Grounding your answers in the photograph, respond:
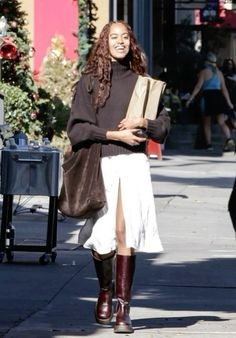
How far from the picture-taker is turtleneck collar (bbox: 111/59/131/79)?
25.6 feet

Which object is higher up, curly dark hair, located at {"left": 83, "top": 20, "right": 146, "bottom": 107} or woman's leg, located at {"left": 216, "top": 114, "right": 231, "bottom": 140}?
woman's leg, located at {"left": 216, "top": 114, "right": 231, "bottom": 140}

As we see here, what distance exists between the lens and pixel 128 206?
7.64 m

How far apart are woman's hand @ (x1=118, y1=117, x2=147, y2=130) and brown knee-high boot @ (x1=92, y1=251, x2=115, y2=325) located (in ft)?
2.59

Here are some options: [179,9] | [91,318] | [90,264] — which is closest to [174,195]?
[90,264]

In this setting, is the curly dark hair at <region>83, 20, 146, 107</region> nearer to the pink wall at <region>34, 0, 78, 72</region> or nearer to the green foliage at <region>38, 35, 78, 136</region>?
the green foliage at <region>38, 35, 78, 136</region>

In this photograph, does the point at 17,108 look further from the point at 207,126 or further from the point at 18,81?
the point at 207,126

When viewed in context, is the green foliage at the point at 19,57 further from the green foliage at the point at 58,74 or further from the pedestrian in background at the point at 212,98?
the pedestrian in background at the point at 212,98

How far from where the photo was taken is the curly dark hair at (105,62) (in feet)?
25.3

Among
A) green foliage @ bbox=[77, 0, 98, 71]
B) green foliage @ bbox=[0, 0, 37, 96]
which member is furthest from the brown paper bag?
green foliage @ bbox=[77, 0, 98, 71]

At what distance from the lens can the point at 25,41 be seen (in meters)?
16.7

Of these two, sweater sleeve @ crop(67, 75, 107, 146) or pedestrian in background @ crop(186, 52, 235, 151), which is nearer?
sweater sleeve @ crop(67, 75, 107, 146)

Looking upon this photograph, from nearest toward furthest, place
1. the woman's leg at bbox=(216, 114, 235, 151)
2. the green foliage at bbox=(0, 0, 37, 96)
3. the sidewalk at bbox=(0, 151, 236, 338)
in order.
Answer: the sidewalk at bbox=(0, 151, 236, 338), the green foliage at bbox=(0, 0, 37, 96), the woman's leg at bbox=(216, 114, 235, 151)

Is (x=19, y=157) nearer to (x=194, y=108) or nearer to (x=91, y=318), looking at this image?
(x=91, y=318)

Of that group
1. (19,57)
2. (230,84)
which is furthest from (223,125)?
(19,57)
